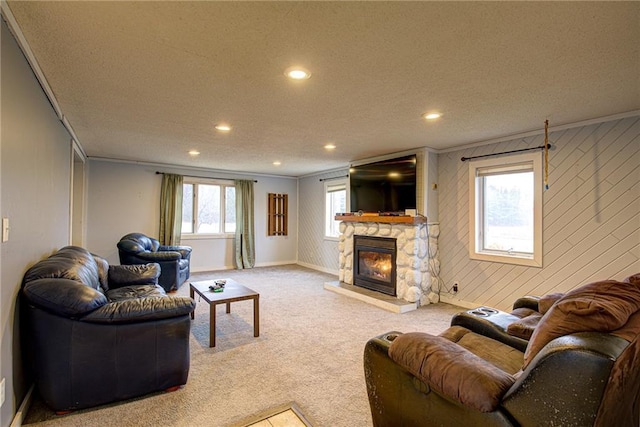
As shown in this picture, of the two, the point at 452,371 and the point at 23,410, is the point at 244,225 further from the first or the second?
the point at 452,371

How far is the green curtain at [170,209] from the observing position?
6363 millimetres

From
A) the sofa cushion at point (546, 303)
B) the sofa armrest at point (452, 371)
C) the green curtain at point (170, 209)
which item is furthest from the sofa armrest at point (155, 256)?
the sofa cushion at point (546, 303)

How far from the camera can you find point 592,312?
3.92ft

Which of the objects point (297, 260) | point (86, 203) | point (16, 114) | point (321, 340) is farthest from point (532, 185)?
point (86, 203)


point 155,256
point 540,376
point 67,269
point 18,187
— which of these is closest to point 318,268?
point 155,256

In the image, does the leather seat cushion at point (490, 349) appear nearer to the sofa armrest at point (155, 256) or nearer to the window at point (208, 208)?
the sofa armrest at point (155, 256)

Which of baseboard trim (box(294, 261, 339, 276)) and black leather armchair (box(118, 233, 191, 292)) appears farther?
baseboard trim (box(294, 261, 339, 276))

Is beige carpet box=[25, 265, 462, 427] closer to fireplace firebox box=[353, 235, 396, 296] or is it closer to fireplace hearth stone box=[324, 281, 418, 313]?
fireplace hearth stone box=[324, 281, 418, 313]

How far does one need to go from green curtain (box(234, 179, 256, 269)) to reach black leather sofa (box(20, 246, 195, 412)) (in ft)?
15.9

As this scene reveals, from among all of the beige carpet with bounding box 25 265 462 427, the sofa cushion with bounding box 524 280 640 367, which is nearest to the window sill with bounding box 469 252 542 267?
the beige carpet with bounding box 25 265 462 427

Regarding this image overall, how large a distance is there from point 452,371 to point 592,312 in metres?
0.57

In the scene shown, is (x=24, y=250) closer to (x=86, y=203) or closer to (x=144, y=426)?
(x=144, y=426)

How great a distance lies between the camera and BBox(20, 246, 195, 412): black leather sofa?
1943 millimetres

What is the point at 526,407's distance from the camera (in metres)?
1.16
